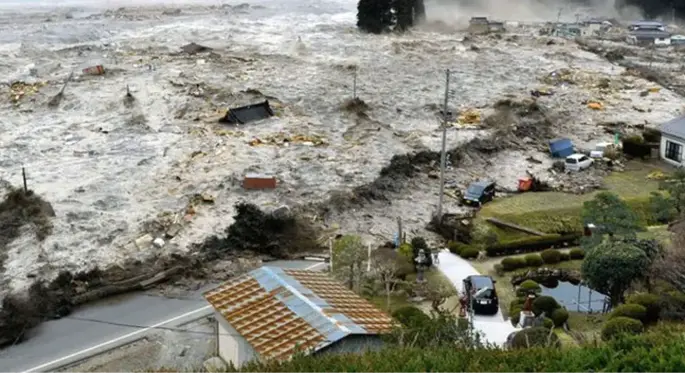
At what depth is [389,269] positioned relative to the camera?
18.4 metres

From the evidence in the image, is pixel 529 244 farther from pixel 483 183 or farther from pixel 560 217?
pixel 483 183

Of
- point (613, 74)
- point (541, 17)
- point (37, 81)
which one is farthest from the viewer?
point (541, 17)

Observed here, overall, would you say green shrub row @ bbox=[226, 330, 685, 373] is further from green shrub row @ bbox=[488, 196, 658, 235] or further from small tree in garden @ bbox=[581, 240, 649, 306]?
green shrub row @ bbox=[488, 196, 658, 235]

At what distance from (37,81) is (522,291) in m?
30.9

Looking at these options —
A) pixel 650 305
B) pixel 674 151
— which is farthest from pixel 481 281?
pixel 674 151

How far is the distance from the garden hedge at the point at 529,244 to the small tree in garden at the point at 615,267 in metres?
3.94

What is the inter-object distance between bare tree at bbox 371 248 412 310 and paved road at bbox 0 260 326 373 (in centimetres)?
400

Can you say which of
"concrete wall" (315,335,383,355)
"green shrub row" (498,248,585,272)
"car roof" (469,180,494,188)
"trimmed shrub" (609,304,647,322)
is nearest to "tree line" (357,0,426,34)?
"car roof" (469,180,494,188)

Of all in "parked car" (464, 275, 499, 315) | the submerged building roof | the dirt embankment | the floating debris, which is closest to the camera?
"parked car" (464, 275, 499, 315)

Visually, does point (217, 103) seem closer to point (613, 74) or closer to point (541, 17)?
point (613, 74)

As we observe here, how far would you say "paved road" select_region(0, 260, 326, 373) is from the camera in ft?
53.1

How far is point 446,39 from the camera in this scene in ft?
187

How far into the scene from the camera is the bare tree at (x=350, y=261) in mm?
17750

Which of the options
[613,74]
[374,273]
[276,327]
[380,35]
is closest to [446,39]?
[380,35]
